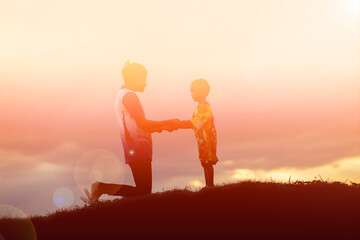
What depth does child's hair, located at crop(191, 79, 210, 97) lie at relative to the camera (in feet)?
44.7

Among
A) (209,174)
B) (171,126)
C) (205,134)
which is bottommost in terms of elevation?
(209,174)

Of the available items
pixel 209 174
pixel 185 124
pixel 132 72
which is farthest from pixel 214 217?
pixel 132 72

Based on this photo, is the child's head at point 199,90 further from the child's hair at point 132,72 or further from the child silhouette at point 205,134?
the child's hair at point 132,72

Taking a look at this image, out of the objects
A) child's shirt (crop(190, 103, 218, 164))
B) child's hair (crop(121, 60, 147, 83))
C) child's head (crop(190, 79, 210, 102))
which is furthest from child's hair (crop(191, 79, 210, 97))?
child's hair (crop(121, 60, 147, 83))

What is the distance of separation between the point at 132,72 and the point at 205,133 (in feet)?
10.5

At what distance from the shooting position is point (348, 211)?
11.4 m

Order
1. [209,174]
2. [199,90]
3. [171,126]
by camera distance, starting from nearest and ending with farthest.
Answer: [171,126]
[209,174]
[199,90]

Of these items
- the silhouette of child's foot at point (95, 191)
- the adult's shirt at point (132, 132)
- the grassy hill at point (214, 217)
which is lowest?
the grassy hill at point (214, 217)

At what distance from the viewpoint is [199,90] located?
1362 centimetres

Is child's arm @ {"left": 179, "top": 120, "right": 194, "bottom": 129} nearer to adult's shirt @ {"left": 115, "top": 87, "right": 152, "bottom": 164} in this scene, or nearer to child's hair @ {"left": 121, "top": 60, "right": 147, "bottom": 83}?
adult's shirt @ {"left": 115, "top": 87, "right": 152, "bottom": 164}

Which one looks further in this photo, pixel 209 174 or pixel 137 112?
Result: pixel 209 174

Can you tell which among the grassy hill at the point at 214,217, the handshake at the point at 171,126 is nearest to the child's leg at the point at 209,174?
the grassy hill at the point at 214,217

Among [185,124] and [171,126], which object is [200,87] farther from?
[171,126]

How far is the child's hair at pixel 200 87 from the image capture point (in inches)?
536
